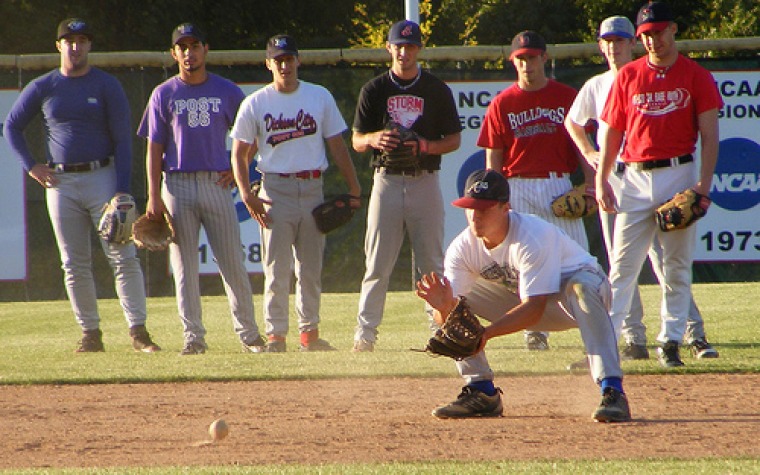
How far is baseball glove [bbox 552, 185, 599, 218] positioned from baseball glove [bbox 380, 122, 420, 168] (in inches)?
38.3

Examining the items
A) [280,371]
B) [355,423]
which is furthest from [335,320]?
[355,423]

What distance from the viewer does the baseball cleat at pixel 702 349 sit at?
7.43 metres

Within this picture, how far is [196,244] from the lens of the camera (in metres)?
8.30

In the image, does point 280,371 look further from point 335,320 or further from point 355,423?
point 335,320

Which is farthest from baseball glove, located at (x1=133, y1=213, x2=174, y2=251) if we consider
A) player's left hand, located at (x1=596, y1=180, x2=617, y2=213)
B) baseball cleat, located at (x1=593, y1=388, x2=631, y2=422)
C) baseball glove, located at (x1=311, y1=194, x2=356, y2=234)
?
baseball cleat, located at (x1=593, y1=388, x2=631, y2=422)

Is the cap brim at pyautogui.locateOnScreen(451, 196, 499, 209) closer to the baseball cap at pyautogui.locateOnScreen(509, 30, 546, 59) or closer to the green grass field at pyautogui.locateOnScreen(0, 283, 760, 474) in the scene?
the green grass field at pyautogui.locateOnScreen(0, 283, 760, 474)

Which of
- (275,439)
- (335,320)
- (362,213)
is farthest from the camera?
(362,213)

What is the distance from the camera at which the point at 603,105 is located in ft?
25.0

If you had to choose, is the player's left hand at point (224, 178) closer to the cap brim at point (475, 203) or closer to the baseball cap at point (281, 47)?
the baseball cap at point (281, 47)

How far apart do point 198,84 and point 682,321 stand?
3.61m

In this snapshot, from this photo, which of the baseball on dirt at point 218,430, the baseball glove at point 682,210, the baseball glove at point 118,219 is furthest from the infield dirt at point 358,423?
the baseball glove at point 118,219

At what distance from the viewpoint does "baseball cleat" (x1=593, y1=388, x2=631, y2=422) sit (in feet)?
17.9

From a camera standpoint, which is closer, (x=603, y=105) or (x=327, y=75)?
(x=603, y=105)

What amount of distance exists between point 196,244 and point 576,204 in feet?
8.47
